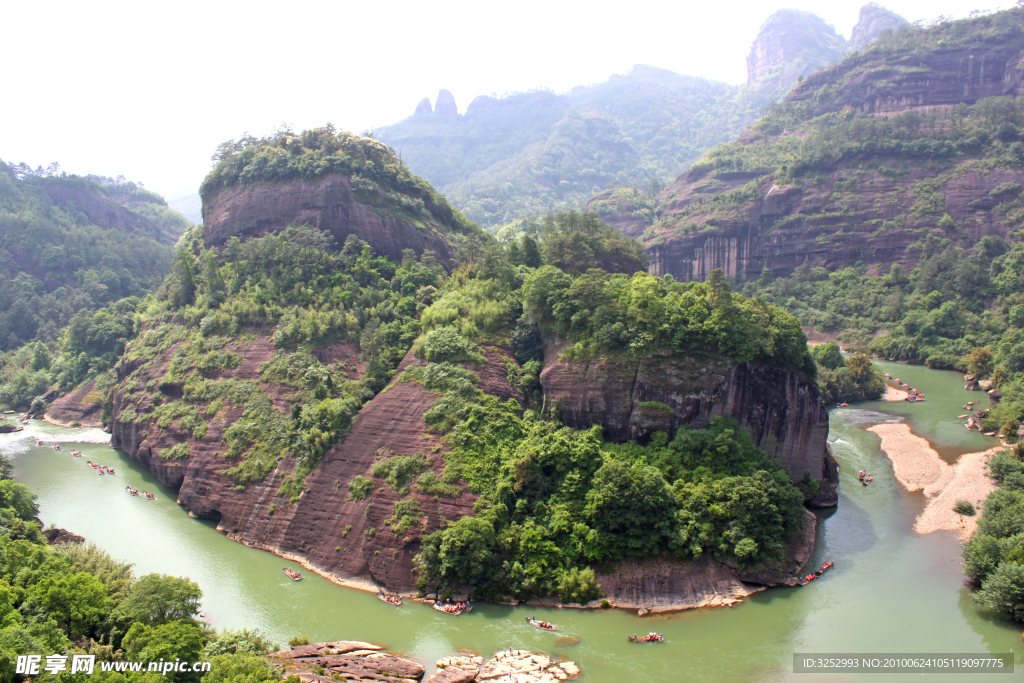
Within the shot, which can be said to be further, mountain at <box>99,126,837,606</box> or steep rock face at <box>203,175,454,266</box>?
steep rock face at <box>203,175,454,266</box>

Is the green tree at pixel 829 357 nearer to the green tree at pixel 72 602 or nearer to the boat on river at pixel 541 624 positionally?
the boat on river at pixel 541 624

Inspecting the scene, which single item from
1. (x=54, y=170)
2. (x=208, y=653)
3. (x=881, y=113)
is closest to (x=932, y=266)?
(x=881, y=113)

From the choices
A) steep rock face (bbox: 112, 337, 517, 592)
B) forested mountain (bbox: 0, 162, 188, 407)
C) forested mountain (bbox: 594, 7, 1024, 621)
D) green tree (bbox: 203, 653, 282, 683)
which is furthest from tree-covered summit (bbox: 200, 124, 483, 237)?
forested mountain (bbox: 594, 7, 1024, 621)

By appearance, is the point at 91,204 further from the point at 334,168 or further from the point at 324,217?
the point at 324,217

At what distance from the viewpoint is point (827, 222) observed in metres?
95.1

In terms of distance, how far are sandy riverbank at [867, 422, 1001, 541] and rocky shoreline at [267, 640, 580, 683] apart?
24.6 meters

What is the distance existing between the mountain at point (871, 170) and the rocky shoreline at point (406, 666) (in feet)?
274

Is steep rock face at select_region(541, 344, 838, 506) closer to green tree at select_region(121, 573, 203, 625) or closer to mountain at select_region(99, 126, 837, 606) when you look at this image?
mountain at select_region(99, 126, 837, 606)

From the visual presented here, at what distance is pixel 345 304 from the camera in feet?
154

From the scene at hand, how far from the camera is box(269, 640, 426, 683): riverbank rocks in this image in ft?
77.9

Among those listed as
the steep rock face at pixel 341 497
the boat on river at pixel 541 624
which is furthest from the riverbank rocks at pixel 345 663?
the boat on river at pixel 541 624

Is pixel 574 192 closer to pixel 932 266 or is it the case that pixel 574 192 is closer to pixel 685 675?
pixel 932 266

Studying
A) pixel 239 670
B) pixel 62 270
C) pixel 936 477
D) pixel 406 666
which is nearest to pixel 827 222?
pixel 936 477

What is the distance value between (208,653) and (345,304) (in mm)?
27805
